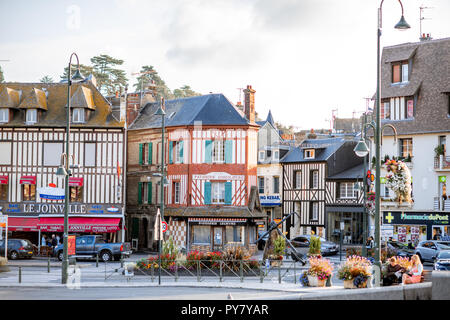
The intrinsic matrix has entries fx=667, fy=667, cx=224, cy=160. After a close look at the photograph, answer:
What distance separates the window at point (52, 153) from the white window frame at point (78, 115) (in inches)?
74.6

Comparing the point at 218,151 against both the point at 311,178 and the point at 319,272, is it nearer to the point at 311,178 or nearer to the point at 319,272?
the point at 311,178

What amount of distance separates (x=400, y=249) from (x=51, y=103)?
24.2 metres

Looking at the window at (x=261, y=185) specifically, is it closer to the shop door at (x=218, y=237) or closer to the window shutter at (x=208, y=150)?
the window shutter at (x=208, y=150)

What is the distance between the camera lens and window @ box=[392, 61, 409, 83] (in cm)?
4522

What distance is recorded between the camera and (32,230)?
4144 centimetres

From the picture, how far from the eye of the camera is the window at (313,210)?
50469mm

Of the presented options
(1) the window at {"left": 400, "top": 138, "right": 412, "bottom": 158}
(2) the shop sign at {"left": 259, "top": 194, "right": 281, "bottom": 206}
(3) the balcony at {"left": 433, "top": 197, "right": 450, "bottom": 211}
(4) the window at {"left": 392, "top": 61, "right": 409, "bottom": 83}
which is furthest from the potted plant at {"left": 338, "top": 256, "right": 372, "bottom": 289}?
(2) the shop sign at {"left": 259, "top": 194, "right": 281, "bottom": 206}

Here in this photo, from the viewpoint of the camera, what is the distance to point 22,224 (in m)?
41.5

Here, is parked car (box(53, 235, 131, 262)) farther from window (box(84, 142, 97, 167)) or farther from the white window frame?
the white window frame

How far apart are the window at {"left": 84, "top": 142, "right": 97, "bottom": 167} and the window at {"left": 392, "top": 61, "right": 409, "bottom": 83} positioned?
2071cm

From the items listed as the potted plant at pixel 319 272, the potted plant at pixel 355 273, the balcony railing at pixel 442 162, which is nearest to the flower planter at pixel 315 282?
the potted plant at pixel 319 272
